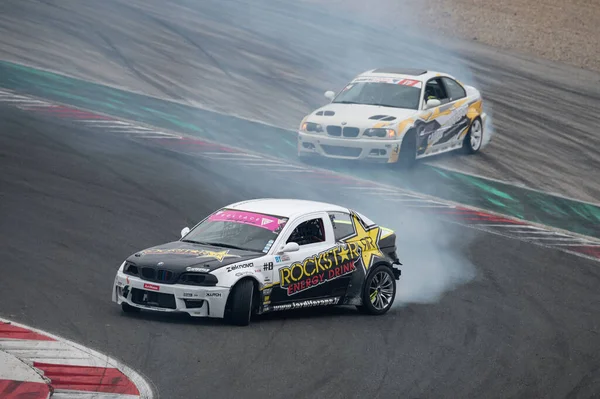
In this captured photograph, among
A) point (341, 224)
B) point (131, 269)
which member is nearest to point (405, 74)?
point (341, 224)

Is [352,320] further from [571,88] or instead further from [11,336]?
[571,88]

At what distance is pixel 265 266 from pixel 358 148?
8.08 meters

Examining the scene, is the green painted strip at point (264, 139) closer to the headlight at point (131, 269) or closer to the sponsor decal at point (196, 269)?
the sponsor decal at point (196, 269)

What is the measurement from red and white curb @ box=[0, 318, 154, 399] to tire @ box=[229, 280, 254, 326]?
5.34 ft

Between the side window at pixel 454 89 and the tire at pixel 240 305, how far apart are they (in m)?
10.6

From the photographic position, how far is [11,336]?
9.23 metres

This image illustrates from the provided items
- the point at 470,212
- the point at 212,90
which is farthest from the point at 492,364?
the point at 212,90

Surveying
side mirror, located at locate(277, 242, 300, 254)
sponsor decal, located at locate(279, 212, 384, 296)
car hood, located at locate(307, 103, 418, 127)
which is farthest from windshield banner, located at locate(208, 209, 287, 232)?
car hood, located at locate(307, 103, 418, 127)

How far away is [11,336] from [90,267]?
2.98 meters

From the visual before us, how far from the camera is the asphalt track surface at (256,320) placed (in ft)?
29.2

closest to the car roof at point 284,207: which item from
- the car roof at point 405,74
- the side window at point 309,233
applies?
the side window at point 309,233

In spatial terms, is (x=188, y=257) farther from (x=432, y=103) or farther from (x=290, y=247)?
(x=432, y=103)

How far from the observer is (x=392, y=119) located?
60.7 ft

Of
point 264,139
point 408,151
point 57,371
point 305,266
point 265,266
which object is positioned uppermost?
point 265,266
